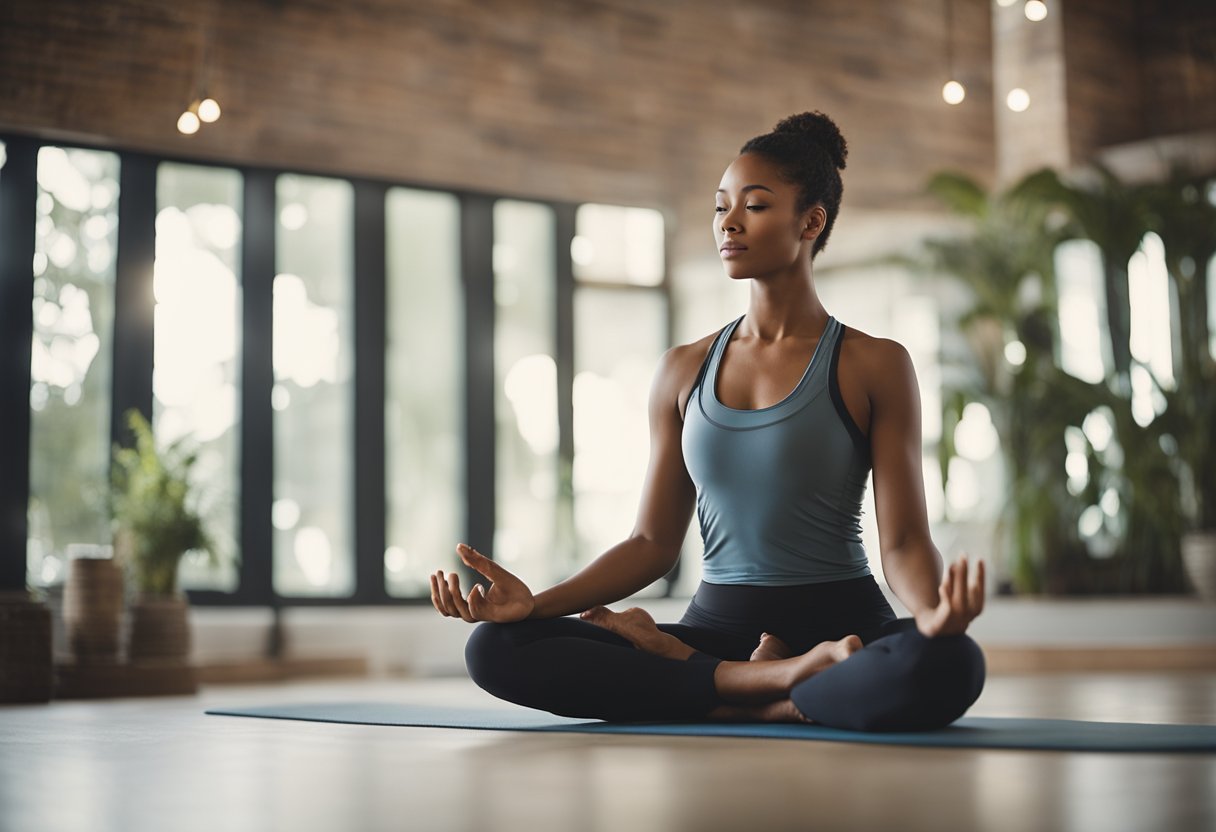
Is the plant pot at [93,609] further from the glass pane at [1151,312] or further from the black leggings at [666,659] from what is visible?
the glass pane at [1151,312]

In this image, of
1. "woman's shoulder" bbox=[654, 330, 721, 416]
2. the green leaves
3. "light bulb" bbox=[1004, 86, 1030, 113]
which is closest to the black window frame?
the green leaves

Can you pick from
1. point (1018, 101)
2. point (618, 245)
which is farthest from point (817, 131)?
point (618, 245)

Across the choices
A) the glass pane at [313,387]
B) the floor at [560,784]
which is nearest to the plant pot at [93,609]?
the glass pane at [313,387]

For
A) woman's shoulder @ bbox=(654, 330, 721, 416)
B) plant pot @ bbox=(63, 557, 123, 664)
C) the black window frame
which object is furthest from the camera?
the black window frame

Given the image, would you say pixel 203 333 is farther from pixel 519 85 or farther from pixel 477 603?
pixel 477 603

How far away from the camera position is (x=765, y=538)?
2.68 metres

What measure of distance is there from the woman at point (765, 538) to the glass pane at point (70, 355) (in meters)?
4.41

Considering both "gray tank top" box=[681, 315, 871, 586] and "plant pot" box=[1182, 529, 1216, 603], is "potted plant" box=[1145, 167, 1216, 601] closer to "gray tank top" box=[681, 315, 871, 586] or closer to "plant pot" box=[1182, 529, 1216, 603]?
"plant pot" box=[1182, 529, 1216, 603]

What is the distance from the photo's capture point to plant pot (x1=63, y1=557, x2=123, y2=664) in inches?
209

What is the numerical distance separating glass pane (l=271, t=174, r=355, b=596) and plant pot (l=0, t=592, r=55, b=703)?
8.26ft

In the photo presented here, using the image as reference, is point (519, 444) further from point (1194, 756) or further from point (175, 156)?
point (1194, 756)

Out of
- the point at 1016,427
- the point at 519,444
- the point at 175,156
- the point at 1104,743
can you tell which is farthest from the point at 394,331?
the point at 1104,743

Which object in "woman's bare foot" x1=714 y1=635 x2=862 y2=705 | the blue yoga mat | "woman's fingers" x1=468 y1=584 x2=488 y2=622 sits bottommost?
the blue yoga mat

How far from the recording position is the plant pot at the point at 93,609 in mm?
5316
